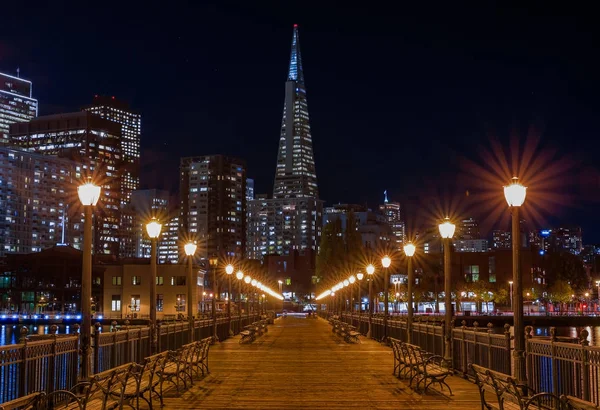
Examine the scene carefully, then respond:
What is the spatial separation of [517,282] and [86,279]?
29.5ft

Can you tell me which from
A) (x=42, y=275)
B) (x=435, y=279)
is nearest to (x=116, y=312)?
(x=42, y=275)

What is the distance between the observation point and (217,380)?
2064 cm

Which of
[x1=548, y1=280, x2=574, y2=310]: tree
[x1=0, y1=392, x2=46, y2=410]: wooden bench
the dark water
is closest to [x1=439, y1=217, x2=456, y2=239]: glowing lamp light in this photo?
[x1=0, y1=392, x2=46, y2=410]: wooden bench

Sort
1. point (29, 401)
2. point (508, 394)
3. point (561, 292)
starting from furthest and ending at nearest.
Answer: point (561, 292), point (508, 394), point (29, 401)

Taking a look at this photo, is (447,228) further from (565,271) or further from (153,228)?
(565,271)

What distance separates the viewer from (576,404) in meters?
10.3

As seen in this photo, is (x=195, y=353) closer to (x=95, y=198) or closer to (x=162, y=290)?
(x=95, y=198)

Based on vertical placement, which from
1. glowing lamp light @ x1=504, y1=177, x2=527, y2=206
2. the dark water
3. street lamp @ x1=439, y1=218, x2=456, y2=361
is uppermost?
glowing lamp light @ x1=504, y1=177, x2=527, y2=206

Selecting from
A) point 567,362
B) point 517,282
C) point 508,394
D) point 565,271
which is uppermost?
point 565,271

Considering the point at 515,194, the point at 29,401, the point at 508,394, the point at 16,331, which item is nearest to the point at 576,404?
the point at 508,394

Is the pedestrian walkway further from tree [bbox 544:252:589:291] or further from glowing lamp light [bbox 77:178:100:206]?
tree [bbox 544:252:589:291]

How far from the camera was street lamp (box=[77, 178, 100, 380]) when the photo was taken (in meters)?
14.9

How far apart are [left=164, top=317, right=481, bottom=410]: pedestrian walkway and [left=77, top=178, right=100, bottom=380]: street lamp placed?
2.02 m

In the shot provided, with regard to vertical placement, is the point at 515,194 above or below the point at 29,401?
above
